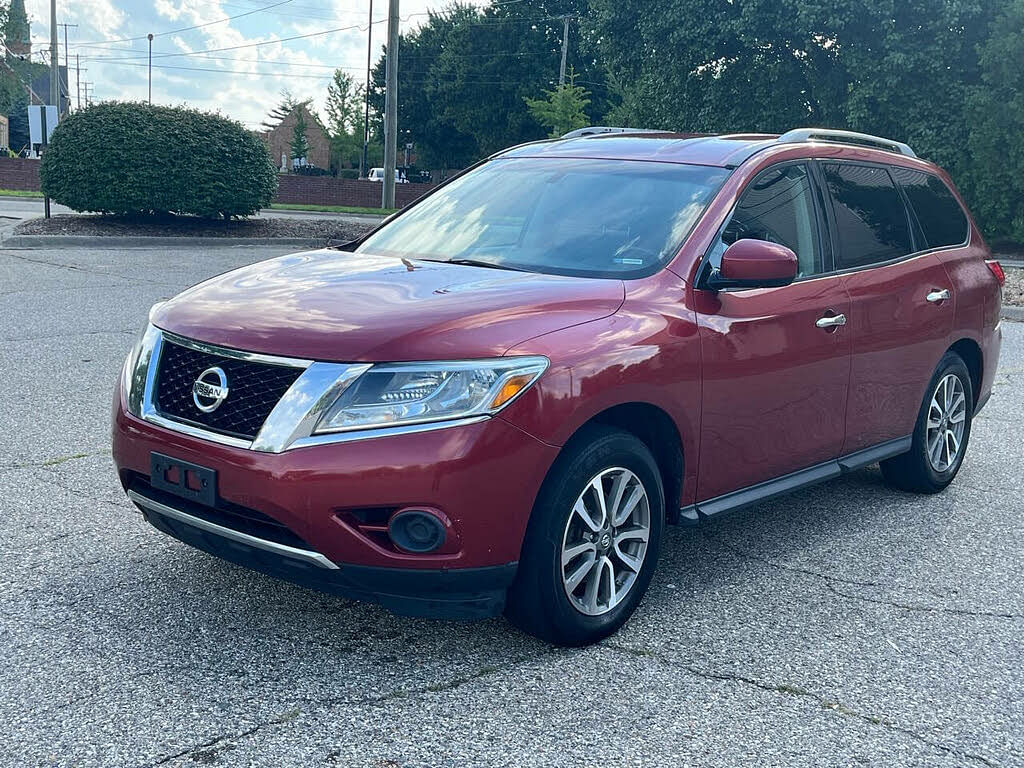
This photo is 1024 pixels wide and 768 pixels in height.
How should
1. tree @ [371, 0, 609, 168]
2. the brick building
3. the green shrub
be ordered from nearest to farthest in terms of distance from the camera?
the green shrub → tree @ [371, 0, 609, 168] → the brick building

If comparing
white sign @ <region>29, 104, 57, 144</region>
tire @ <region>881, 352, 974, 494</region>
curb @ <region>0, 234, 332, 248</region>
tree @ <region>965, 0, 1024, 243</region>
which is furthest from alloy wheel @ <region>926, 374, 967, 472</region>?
tree @ <region>965, 0, 1024, 243</region>

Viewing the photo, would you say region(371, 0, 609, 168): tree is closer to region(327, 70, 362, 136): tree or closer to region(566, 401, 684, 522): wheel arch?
region(327, 70, 362, 136): tree

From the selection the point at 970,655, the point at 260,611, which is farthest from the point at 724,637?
the point at 260,611

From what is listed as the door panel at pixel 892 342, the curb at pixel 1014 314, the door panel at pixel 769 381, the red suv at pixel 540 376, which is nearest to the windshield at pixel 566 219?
the red suv at pixel 540 376

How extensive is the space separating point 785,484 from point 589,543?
4.53 feet

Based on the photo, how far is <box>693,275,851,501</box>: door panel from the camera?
433 cm

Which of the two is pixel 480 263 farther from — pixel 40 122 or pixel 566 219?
pixel 40 122

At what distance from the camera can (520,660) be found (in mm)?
3768

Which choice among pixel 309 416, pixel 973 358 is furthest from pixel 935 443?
pixel 309 416

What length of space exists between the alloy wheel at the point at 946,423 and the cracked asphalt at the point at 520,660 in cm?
63

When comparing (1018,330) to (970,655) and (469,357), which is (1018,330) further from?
(469,357)

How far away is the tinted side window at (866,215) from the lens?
208 inches

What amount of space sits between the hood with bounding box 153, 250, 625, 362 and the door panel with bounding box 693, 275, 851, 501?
1.82 feet

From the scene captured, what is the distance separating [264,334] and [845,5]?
28190 millimetres
